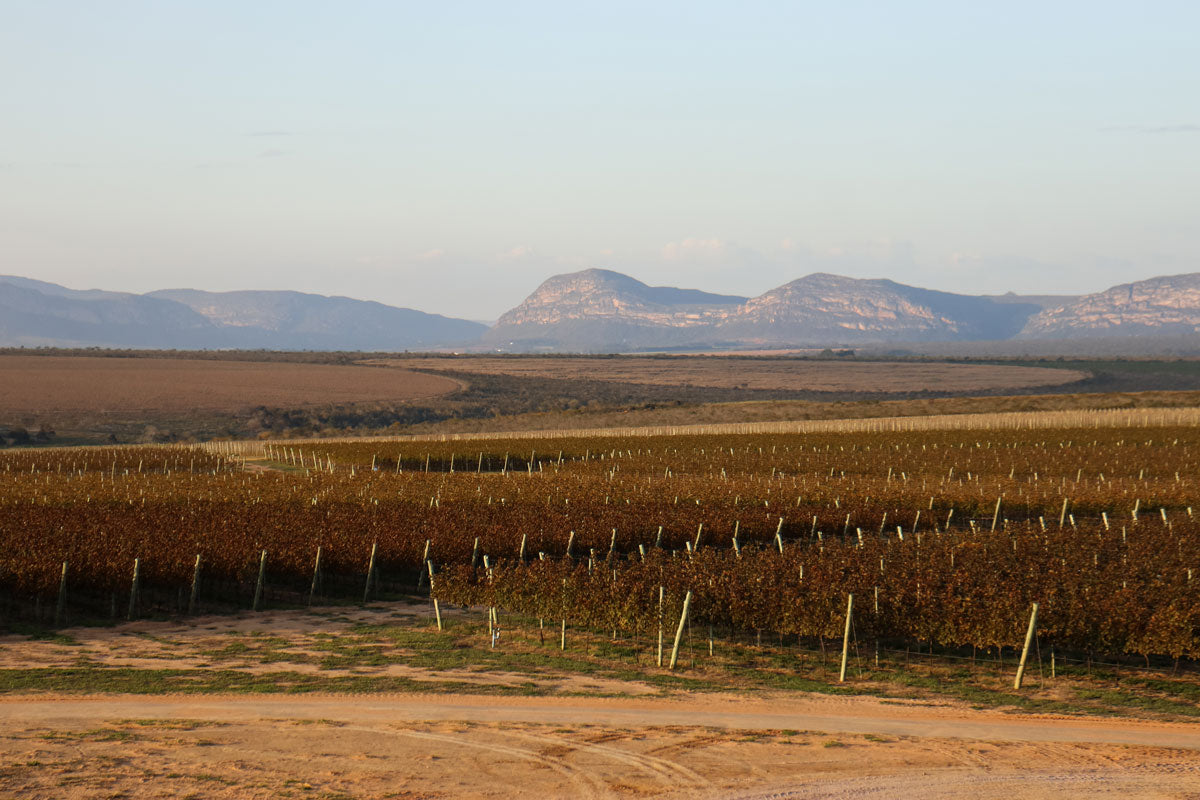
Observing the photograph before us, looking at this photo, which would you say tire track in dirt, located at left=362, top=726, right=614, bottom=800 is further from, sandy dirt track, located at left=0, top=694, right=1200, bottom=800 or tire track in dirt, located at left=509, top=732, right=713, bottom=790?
tire track in dirt, located at left=509, top=732, right=713, bottom=790

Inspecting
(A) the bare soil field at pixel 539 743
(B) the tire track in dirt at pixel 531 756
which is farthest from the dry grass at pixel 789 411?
(B) the tire track in dirt at pixel 531 756

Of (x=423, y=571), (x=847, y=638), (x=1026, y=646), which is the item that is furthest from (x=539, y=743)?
(x=423, y=571)

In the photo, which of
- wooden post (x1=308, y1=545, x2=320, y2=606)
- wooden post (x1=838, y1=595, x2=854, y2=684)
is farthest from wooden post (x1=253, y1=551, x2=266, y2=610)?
wooden post (x1=838, y1=595, x2=854, y2=684)

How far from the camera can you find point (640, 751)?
12.9 m

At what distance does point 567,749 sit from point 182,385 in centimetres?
11554

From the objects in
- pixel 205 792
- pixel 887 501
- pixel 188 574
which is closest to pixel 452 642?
pixel 188 574

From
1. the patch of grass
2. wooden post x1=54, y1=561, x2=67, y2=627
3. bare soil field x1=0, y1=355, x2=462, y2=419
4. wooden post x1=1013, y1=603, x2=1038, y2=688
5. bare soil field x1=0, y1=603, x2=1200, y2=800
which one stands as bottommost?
bare soil field x1=0, y1=355, x2=462, y2=419

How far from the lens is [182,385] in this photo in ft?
394

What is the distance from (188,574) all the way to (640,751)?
1265cm

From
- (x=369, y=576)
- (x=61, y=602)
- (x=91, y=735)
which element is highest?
(x=91, y=735)

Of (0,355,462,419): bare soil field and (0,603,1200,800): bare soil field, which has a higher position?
(0,603,1200,800): bare soil field

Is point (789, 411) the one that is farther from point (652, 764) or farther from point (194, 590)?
point (652, 764)

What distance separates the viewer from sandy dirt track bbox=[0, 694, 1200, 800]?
38.3 ft

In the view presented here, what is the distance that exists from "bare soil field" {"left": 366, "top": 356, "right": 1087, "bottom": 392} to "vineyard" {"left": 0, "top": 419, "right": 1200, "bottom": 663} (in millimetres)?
100206
